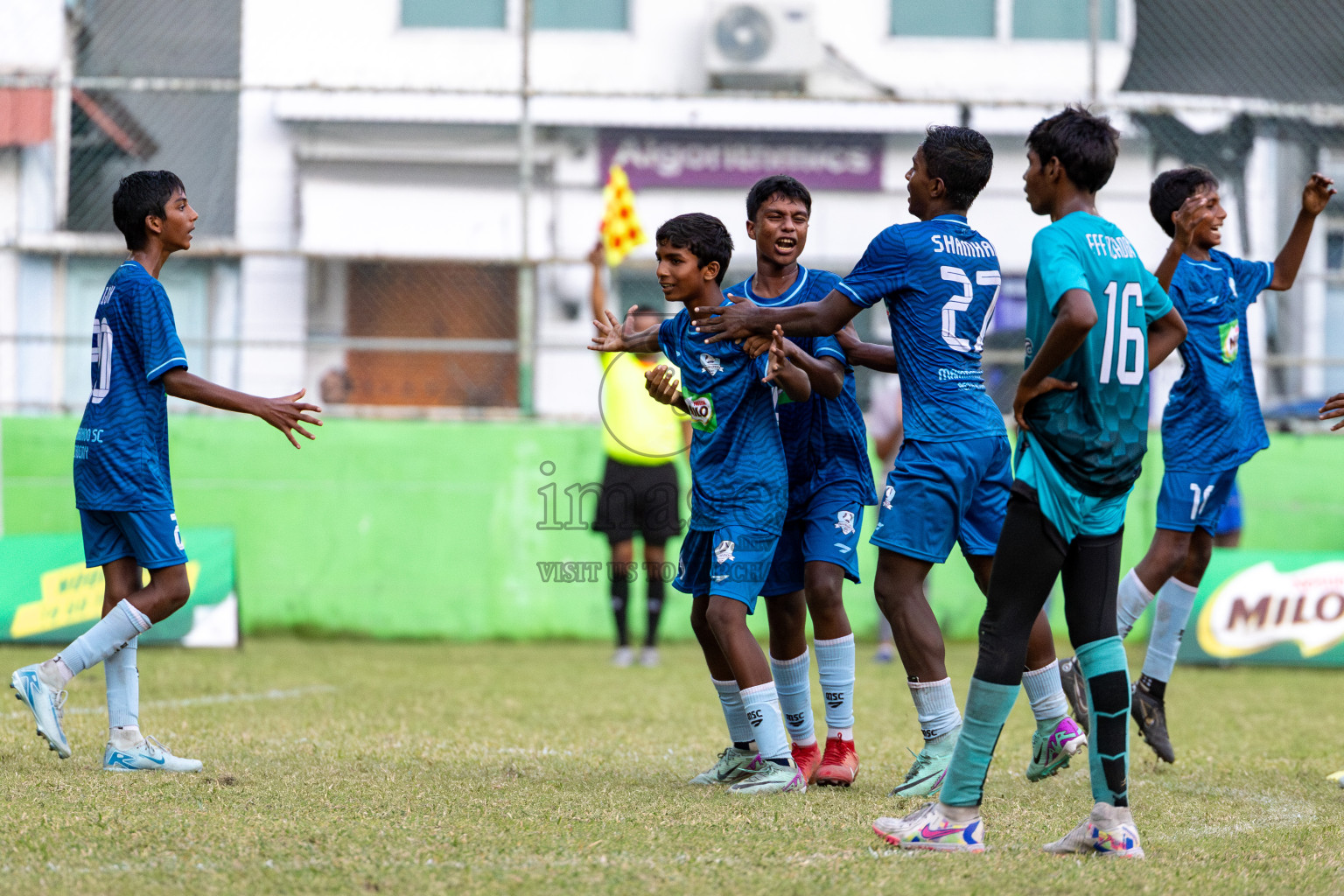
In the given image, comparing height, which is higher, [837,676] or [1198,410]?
[1198,410]

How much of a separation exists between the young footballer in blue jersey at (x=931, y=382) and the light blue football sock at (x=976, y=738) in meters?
0.83

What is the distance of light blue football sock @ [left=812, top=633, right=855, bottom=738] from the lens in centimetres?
475

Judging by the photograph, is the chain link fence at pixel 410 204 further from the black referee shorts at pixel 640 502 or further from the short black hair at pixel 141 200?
the short black hair at pixel 141 200

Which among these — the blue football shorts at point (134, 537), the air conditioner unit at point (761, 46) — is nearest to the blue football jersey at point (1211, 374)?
the blue football shorts at point (134, 537)

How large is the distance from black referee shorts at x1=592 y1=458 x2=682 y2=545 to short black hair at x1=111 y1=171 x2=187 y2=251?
Answer: 513 centimetres

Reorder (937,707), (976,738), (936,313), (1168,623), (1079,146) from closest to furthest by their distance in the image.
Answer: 1. (976,738)
2. (1079,146)
3. (936,313)
4. (937,707)
5. (1168,623)

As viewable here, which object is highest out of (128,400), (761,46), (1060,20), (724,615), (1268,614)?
(1060,20)

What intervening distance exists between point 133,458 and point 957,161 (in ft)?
9.42

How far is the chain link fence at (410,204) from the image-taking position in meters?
11.5

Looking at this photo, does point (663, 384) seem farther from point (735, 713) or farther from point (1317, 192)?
point (1317, 192)

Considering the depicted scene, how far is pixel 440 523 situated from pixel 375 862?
316 inches

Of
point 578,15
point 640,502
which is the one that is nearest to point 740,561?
point 640,502

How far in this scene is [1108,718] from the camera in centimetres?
355

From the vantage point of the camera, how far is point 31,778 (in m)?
4.43
